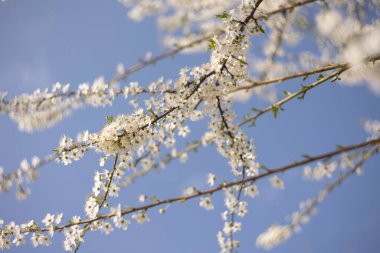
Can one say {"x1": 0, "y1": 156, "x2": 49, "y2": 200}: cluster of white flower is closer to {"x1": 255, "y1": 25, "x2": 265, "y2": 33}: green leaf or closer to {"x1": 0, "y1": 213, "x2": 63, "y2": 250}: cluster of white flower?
{"x1": 0, "y1": 213, "x2": 63, "y2": 250}: cluster of white flower

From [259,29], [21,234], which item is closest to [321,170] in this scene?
[259,29]

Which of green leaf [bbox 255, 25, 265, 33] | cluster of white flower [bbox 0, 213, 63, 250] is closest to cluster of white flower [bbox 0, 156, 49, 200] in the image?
cluster of white flower [bbox 0, 213, 63, 250]

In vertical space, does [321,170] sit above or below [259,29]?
below

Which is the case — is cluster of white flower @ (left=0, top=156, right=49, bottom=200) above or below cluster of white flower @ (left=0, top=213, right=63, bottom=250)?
above

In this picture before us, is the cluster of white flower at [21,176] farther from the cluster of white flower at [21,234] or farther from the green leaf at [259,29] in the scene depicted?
the green leaf at [259,29]

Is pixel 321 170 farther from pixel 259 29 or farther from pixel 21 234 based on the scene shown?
pixel 21 234

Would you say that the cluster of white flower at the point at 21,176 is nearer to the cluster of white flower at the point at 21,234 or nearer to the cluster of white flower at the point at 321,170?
the cluster of white flower at the point at 21,234

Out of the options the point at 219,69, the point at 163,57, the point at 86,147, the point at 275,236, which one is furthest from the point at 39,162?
the point at 275,236

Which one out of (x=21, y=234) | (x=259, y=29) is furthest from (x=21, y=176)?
(x=259, y=29)

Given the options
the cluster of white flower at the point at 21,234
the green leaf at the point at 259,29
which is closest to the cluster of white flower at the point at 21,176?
the cluster of white flower at the point at 21,234

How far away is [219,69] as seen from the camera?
7.86 feet

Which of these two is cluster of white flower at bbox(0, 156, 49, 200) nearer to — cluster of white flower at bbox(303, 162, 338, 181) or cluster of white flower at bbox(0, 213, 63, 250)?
cluster of white flower at bbox(0, 213, 63, 250)

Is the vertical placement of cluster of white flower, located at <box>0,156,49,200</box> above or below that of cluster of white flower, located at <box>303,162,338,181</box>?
above

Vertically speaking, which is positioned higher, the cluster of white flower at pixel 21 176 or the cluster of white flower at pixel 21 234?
the cluster of white flower at pixel 21 176
